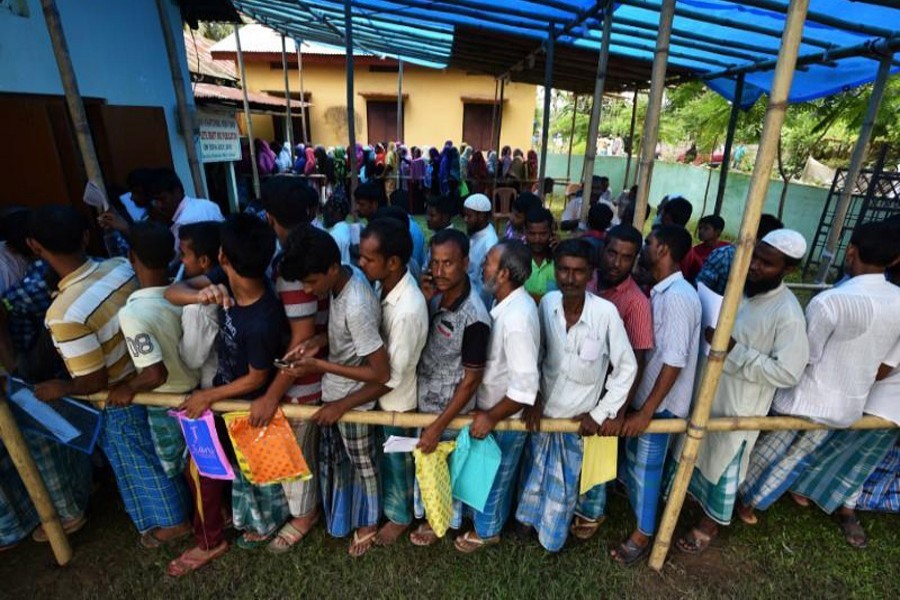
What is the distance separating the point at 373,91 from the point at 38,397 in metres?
15.5

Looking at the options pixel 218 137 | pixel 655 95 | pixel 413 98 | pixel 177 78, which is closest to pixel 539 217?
pixel 655 95

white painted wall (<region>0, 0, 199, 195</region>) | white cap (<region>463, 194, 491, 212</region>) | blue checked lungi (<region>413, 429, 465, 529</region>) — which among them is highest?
white painted wall (<region>0, 0, 199, 195</region>)

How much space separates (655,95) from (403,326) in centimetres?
190

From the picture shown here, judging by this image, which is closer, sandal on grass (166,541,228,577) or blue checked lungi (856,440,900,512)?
sandal on grass (166,541,228,577)

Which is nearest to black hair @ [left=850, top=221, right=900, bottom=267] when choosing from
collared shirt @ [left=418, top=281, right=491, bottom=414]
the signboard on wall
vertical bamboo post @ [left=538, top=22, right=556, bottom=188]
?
collared shirt @ [left=418, top=281, right=491, bottom=414]

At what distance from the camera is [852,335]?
2.22 meters

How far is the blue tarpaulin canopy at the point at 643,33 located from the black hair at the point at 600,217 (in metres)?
1.60

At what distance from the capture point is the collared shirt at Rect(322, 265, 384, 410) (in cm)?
201

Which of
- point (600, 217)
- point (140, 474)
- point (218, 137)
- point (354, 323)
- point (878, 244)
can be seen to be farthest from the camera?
point (218, 137)

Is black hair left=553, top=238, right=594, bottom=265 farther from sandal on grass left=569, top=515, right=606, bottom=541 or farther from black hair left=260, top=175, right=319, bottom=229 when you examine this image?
sandal on grass left=569, top=515, right=606, bottom=541

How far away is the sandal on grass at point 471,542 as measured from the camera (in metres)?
2.61

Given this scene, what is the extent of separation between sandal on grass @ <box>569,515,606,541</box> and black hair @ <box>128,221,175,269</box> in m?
2.62

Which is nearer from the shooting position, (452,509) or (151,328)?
(151,328)

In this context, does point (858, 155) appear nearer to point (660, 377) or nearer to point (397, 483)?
point (660, 377)
